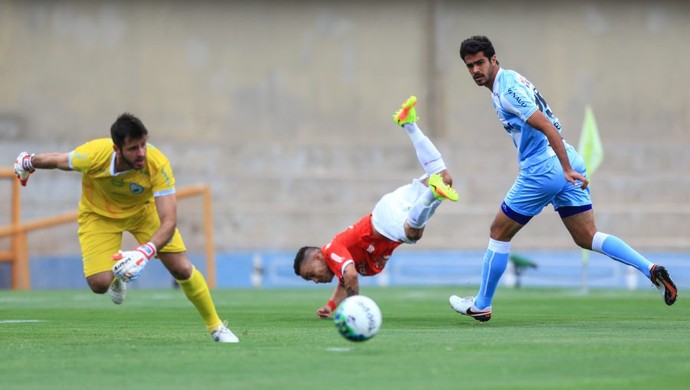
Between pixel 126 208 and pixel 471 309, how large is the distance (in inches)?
124

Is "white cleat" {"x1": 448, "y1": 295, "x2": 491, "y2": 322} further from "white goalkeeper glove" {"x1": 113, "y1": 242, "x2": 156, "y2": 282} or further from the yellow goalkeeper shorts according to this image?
"white goalkeeper glove" {"x1": 113, "y1": 242, "x2": 156, "y2": 282}

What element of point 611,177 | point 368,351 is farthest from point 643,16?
point 368,351

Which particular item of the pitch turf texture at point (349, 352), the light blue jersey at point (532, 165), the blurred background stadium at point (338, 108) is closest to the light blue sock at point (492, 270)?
the pitch turf texture at point (349, 352)

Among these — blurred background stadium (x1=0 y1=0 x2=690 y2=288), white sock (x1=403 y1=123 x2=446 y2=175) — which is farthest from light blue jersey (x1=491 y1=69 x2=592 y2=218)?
blurred background stadium (x1=0 y1=0 x2=690 y2=288)

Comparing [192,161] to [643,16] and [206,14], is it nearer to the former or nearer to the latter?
[206,14]

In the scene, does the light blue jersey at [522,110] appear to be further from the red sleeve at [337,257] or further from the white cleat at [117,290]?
the white cleat at [117,290]

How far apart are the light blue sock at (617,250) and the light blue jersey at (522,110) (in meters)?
0.92

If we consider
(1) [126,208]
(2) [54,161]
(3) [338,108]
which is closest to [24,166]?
(2) [54,161]

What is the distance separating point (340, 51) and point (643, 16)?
7.59 metres

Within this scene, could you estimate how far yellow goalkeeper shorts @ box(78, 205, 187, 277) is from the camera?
10383 millimetres

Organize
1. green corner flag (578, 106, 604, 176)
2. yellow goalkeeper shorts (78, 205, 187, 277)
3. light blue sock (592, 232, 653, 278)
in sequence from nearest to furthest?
yellow goalkeeper shorts (78, 205, 187, 277)
light blue sock (592, 232, 653, 278)
green corner flag (578, 106, 604, 176)

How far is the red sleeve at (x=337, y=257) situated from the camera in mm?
11863

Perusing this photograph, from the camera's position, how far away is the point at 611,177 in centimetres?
2956

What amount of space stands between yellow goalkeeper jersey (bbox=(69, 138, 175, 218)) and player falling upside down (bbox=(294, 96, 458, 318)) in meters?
2.25
